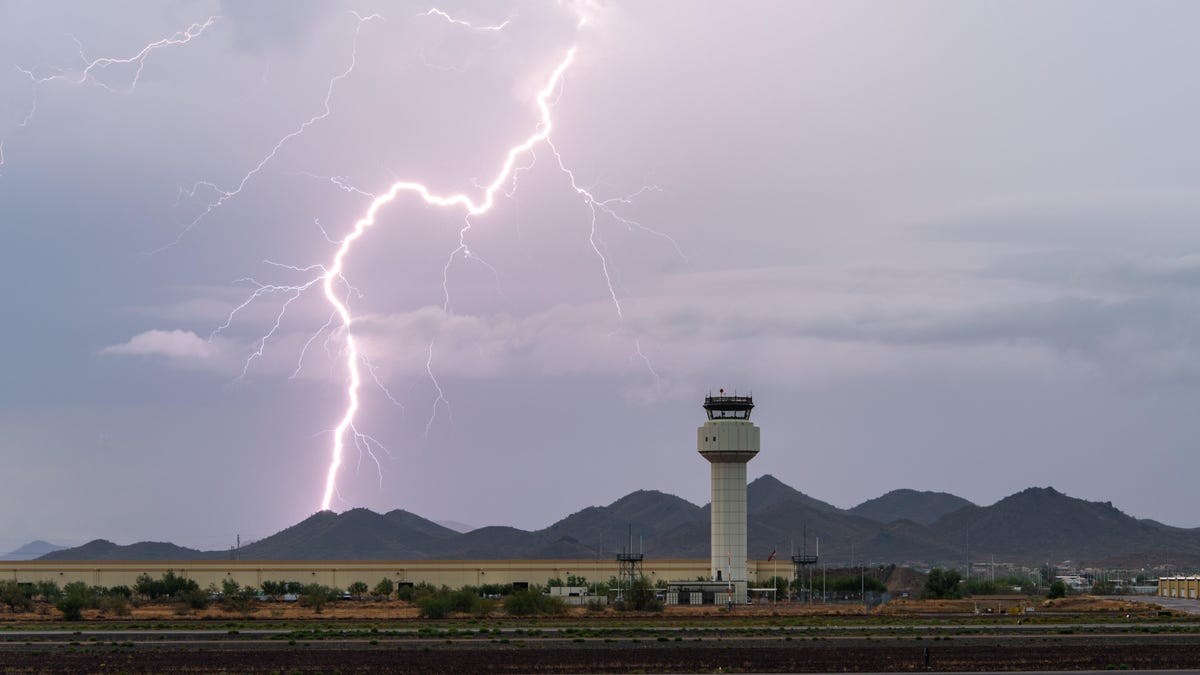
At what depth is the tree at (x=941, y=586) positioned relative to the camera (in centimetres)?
13250

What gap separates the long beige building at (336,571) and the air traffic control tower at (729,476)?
1100 cm

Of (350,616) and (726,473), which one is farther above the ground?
(726,473)

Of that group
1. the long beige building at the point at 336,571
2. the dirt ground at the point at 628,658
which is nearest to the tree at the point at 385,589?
the long beige building at the point at 336,571

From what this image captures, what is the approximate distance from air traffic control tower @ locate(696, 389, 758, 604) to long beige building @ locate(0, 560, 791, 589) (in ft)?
36.1

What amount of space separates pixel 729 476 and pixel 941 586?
28085 millimetres

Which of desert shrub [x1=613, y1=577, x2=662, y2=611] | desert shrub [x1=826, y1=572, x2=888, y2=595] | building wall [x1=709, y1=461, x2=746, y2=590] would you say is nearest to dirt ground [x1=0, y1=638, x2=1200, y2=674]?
desert shrub [x1=613, y1=577, x2=662, y2=611]

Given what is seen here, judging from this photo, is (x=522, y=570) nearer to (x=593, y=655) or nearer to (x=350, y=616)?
(x=350, y=616)

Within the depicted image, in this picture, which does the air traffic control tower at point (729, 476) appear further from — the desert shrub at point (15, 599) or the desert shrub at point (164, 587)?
the desert shrub at point (15, 599)

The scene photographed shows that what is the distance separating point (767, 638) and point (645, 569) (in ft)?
193

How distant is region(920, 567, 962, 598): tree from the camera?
13250cm

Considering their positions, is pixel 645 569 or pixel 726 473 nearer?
pixel 726 473

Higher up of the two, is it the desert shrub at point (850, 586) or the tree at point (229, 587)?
the desert shrub at point (850, 586)

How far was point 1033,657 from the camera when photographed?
58594 millimetres

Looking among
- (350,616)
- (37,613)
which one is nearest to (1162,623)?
(350,616)
